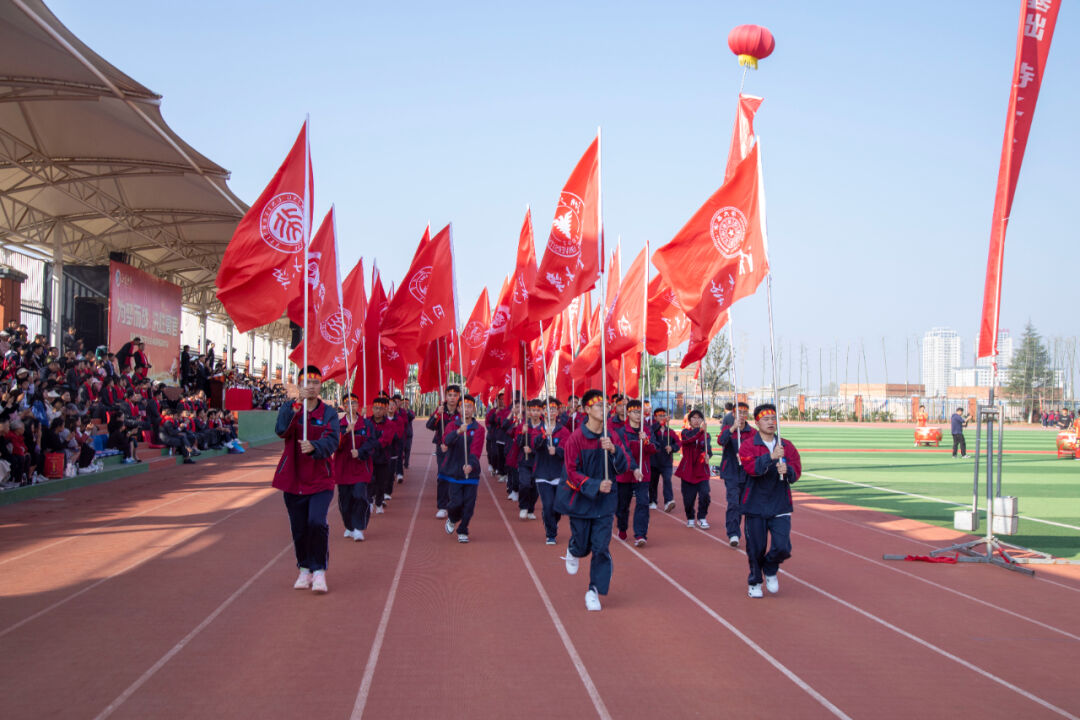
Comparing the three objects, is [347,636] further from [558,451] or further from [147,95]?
[147,95]

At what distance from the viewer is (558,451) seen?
1062 cm

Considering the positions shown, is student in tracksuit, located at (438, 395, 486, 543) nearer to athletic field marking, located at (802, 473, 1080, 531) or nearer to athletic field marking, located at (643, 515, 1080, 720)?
athletic field marking, located at (643, 515, 1080, 720)

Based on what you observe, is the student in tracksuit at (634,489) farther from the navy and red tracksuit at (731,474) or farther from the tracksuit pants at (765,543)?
the tracksuit pants at (765,543)

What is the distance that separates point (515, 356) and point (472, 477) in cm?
444

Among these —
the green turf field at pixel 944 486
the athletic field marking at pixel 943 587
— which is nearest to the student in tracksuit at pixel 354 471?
the athletic field marking at pixel 943 587

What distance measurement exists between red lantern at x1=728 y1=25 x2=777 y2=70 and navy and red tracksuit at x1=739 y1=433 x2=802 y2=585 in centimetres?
630

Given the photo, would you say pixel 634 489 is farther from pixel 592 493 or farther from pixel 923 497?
pixel 923 497

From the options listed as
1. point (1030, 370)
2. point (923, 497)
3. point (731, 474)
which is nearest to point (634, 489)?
point (731, 474)

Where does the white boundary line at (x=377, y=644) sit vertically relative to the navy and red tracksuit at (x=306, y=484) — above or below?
below

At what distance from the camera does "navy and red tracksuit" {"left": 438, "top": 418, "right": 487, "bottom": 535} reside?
10.0 metres

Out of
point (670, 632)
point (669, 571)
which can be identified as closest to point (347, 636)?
point (670, 632)

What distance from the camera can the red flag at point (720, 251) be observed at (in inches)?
347

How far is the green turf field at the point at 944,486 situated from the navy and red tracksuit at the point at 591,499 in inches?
243

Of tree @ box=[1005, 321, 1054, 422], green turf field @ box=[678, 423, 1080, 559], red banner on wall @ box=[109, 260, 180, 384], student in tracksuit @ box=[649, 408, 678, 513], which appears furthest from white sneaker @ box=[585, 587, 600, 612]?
tree @ box=[1005, 321, 1054, 422]
